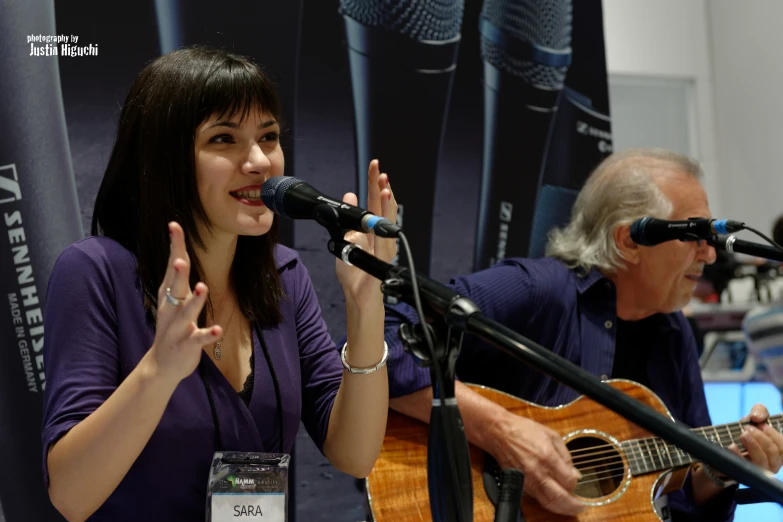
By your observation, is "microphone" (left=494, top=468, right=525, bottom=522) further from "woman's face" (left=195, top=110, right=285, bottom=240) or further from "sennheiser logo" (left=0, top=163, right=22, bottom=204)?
"sennheiser logo" (left=0, top=163, right=22, bottom=204)

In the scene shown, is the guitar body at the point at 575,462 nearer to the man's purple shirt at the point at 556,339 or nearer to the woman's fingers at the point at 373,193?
the man's purple shirt at the point at 556,339

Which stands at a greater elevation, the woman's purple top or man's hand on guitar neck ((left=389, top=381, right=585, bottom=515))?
the woman's purple top

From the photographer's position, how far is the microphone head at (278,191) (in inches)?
53.3

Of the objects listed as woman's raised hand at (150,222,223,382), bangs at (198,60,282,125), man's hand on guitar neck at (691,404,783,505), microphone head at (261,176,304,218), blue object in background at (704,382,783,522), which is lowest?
blue object in background at (704,382,783,522)

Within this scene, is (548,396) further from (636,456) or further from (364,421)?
(364,421)

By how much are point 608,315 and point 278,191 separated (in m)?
1.44

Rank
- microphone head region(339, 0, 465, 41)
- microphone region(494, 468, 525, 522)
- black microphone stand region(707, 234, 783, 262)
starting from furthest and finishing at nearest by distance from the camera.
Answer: microphone head region(339, 0, 465, 41)
black microphone stand region(707, 234, 783, 262)
microphone region(494, 468, 525, 522)

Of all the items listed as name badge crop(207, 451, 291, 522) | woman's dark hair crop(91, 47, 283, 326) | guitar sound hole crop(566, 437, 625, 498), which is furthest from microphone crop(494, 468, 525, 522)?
guitar sound hole crop(566, 437, 625, 498)

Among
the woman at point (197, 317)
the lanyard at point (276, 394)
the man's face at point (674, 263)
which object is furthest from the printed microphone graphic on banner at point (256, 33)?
the man's face at point (674, 263)

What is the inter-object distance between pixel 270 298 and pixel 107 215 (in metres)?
0.39

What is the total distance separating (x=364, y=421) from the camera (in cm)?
177

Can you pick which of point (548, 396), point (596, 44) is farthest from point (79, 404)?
point (596, 44)

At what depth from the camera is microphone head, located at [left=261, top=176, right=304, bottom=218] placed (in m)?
1.35

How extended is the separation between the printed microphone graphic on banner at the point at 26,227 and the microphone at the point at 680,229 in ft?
4.72
